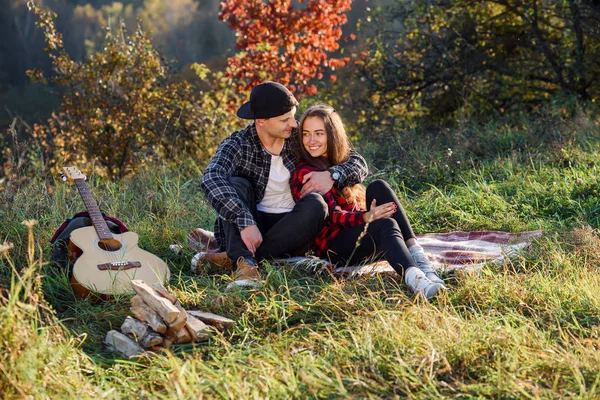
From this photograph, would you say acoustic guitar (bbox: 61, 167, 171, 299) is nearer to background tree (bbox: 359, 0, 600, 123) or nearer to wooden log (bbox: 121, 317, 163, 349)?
wooden log (bbox: 121, 317, 163, 349)

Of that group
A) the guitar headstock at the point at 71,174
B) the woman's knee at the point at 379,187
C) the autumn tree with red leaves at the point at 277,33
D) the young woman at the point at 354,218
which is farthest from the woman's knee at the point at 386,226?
the autumn tree with red leaves at the point at 277,33

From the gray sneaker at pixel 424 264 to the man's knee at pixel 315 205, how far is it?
0.50 meters

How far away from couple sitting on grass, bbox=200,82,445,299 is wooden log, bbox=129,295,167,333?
2.11 feet

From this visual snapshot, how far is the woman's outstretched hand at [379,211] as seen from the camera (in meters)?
3.70

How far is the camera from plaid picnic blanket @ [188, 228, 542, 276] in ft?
12.6

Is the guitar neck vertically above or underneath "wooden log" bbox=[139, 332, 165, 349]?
above

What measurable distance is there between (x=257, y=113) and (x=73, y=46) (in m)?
21.1

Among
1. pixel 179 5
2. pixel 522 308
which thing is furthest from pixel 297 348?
pixel 179 5

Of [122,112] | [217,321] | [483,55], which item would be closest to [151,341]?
[217,321]

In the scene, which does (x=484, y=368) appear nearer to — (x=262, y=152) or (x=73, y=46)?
(x=262, y=152)

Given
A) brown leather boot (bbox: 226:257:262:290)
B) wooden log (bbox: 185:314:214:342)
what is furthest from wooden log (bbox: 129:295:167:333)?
brown leather boot (bbox: 226:257:262:290)

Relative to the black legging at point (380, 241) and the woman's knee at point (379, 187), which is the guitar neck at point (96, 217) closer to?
the black legging at point (380, 241)

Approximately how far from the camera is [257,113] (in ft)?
12.9

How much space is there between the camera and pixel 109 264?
3670 mm
